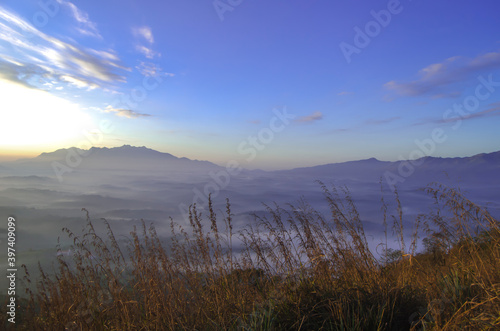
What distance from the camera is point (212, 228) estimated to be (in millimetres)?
4023

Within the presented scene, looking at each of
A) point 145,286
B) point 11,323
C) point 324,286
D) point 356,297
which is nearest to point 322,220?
point 324,286

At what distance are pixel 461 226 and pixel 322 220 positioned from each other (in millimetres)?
1850

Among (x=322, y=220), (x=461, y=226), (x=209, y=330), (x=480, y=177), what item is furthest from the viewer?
(x=480, y=177)

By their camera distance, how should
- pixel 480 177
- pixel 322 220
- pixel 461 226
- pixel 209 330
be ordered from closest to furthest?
1. pixel 209 330
2. pixel 461 226
3. pixel 322 220
4. pixel 480 177

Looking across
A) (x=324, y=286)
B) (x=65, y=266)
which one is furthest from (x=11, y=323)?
(x=324, y=286)

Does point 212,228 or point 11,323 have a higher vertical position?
point 212,228

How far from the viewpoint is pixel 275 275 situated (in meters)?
3.65

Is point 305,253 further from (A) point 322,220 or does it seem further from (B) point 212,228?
(B) point 212,228

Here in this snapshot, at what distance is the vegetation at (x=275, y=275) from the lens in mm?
2531

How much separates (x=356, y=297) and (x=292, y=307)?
649 millimetres

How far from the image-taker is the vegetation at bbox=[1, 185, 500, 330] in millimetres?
2531

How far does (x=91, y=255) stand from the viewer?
377cm

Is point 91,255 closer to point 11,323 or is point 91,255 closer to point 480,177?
point 11,323

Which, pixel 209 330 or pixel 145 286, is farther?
pixel 145 286
